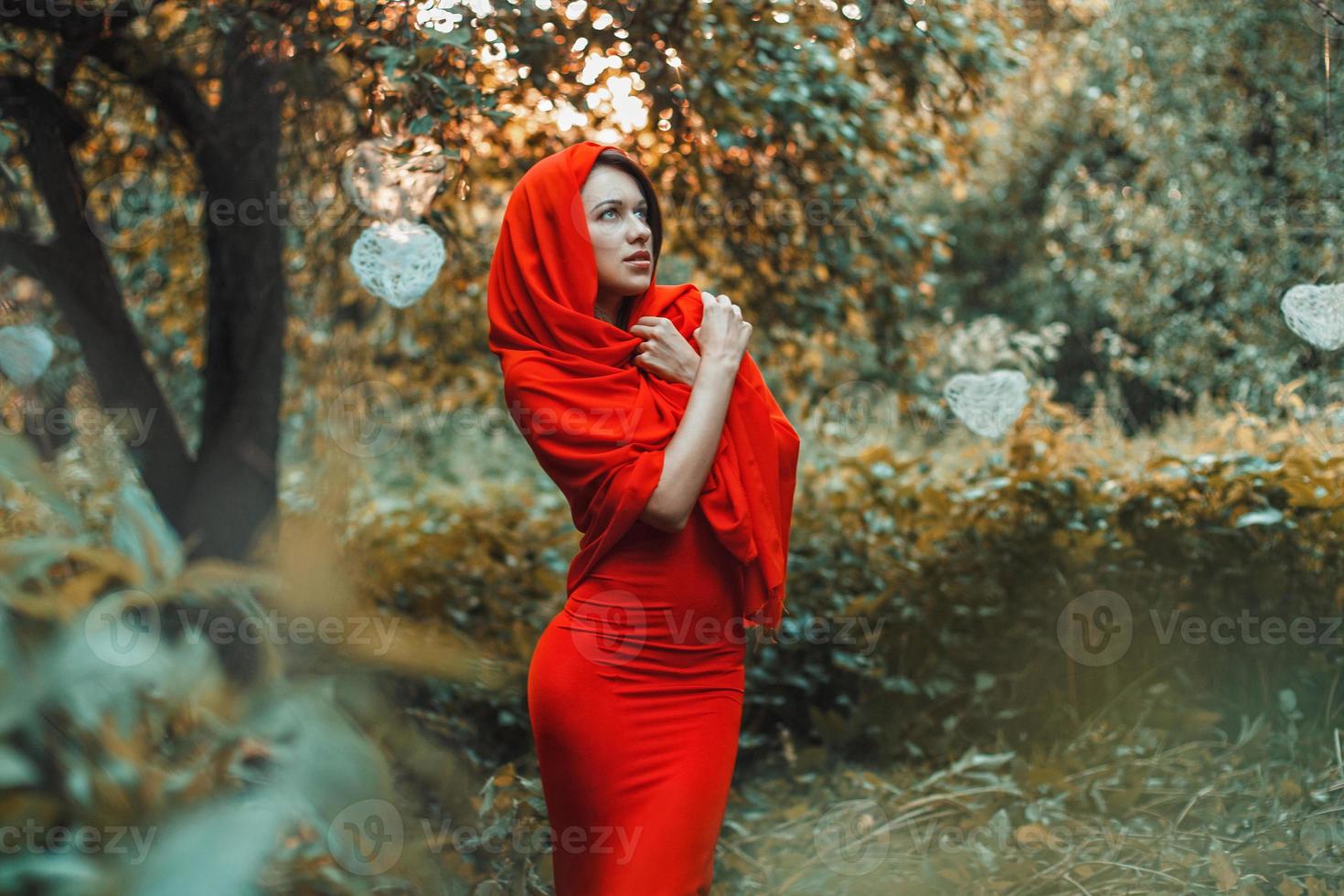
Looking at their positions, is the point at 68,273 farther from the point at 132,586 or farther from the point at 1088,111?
the point at 1088,111

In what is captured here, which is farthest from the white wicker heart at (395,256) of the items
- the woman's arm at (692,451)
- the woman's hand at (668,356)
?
the woman's arm at (692,451)

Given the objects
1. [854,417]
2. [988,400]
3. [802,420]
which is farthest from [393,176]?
[854,417]

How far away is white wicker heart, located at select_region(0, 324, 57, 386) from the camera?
3.82 metres

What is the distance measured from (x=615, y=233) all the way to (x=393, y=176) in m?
1.37

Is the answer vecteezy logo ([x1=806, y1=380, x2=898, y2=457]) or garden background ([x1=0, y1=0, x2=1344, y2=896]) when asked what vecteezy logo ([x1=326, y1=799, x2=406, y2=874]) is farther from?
vecteezy logo ([x1=806, y1=380, x2=898, y2=457])

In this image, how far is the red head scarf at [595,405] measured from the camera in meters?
2.01

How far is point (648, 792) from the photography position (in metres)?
1.98

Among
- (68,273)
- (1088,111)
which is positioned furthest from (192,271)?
(1088,111)

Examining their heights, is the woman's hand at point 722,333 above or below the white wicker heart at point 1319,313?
below

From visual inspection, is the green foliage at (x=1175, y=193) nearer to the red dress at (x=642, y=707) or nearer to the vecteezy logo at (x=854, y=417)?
the vecteezy logo at (x=854, y=417)

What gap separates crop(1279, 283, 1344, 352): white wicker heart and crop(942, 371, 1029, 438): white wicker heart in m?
0.90

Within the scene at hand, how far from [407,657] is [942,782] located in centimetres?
318

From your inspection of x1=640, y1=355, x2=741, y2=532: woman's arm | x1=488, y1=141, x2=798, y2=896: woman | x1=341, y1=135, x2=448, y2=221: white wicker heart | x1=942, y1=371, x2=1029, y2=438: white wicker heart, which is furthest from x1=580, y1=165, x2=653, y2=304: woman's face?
x1=942, y1=371, x2=1029, y2=438: white wicker heart

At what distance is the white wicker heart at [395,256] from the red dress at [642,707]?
5.75 feet
